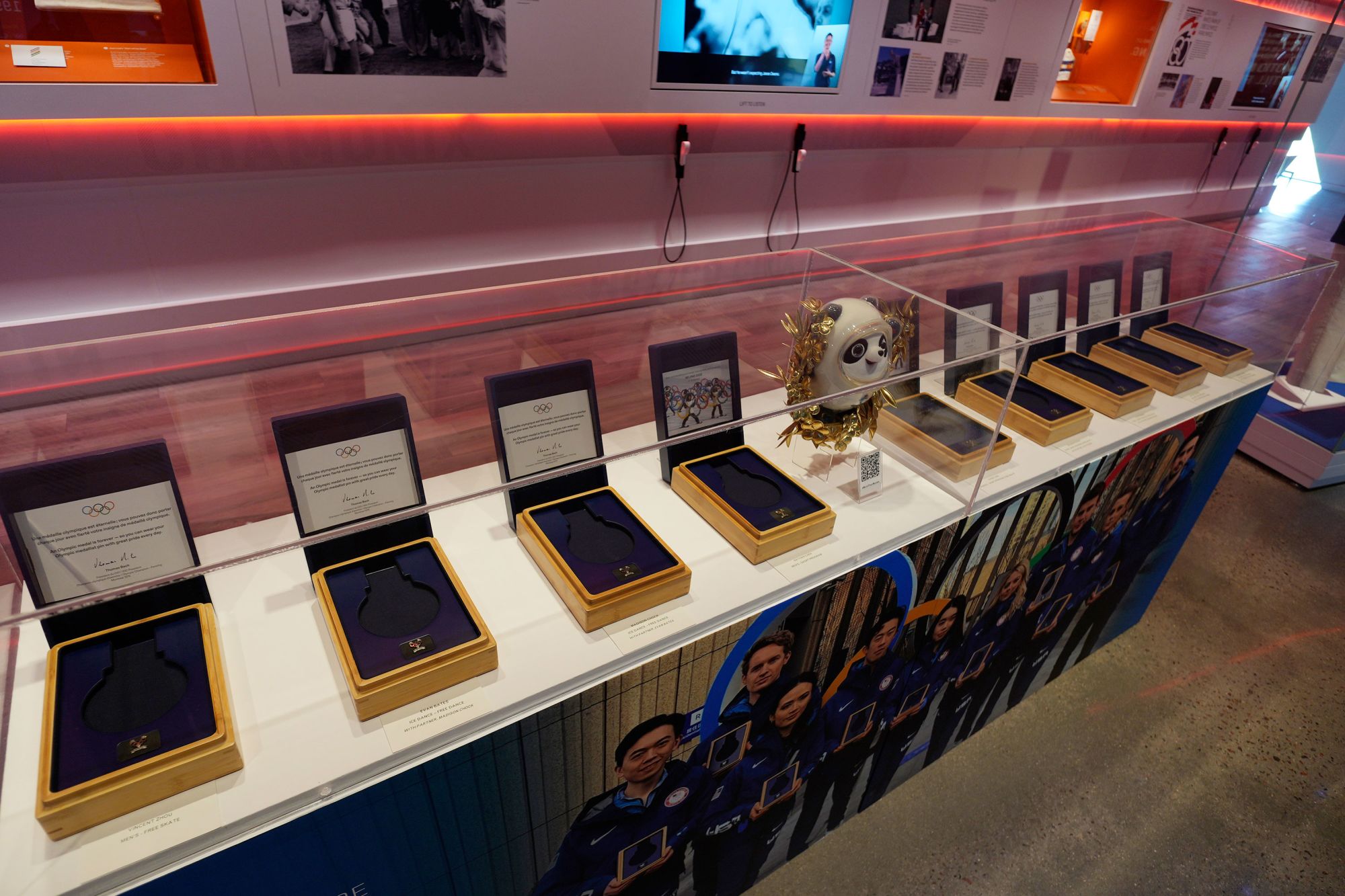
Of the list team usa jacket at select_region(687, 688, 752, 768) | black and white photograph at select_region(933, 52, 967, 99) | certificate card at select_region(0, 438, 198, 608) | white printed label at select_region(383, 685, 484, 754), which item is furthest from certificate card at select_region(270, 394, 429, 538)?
black and white photograph at select_region(933, 52, 967, 99)

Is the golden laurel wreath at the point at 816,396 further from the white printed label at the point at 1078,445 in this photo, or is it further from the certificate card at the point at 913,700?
the certificate card at the point at 913,700

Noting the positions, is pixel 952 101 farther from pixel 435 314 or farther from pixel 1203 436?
pixel 435 314

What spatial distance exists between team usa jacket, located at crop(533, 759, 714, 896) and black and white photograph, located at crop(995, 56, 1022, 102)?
487 cm

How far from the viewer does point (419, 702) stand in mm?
965

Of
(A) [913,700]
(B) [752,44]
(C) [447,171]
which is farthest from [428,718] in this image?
(B) [752,44]

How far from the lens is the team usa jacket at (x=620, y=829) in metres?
1.25

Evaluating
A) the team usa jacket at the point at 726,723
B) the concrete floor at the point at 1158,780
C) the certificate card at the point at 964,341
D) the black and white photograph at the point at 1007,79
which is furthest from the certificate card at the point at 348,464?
the black and white photograph at the point at 1007,79

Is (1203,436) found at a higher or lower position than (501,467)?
lower

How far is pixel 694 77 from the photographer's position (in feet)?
12.0

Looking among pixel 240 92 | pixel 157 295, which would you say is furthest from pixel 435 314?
pixel 157 295

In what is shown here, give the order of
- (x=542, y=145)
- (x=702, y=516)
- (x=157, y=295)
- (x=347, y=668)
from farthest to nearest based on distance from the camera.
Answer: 1. (x=542, y=145)
2. (x=157, y=295)
3. (x=702, y=516)
4. (x=347, y=668)

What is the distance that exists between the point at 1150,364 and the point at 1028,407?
1.93 ft

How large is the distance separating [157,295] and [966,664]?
3.31 m

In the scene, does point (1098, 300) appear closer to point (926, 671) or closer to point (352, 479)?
point (926, 671)
